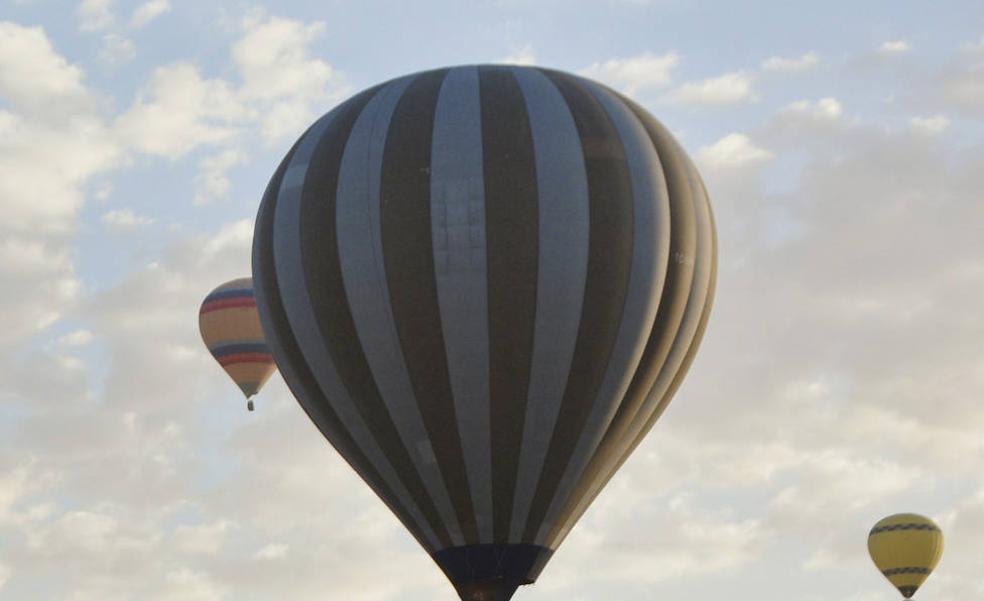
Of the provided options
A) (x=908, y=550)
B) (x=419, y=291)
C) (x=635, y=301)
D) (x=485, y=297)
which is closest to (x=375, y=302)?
(x=419, y=291)

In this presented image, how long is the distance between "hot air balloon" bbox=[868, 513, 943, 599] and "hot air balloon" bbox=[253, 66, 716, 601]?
22675 mm

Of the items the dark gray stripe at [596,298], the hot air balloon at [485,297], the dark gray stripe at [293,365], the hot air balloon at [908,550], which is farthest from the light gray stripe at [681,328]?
the hot air balloon at [908,550]

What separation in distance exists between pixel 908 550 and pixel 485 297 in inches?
1021

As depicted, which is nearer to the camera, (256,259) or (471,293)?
(471,293)

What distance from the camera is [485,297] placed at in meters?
38.1

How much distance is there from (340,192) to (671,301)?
18.6 ft

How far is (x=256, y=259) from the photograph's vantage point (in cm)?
4078

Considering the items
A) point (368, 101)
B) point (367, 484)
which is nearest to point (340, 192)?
point (368, 101)

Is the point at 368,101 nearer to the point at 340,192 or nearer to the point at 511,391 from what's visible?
the point at 340,192

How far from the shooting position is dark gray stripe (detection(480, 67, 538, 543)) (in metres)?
38.1

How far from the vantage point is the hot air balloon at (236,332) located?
57.8 m

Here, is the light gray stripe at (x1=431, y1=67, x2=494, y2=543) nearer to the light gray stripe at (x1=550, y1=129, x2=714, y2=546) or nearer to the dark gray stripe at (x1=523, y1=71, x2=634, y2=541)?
the dark gray stripe at (x1=523, y1=71, x2=634, y2=541)

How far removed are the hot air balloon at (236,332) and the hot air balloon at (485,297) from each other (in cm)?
1791

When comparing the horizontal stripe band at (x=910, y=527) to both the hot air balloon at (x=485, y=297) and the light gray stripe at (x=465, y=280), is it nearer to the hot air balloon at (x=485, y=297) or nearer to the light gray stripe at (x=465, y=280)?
the hot air balloon at (x=485, y=297)
